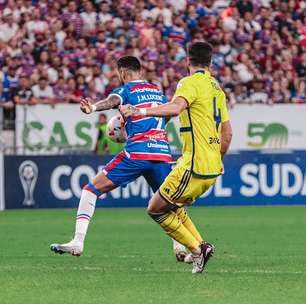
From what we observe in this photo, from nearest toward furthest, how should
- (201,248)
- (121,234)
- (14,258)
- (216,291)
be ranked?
(216,291) → (201,248) → (14,258) → (121,234)

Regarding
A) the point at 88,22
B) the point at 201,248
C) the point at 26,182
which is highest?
the point at 88,22

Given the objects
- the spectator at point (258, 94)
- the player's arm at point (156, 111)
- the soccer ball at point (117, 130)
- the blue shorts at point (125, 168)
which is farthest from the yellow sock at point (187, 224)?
the spectator at point (258, 94)

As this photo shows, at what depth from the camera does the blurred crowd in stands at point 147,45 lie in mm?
23688

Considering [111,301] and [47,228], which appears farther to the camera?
[47,228]

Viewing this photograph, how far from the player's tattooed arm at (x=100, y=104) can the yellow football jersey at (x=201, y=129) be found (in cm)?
91

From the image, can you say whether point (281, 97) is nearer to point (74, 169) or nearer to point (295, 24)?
point (295, 24)

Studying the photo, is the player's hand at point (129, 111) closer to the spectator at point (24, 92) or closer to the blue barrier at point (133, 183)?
the blue barrier at point (133, 183)

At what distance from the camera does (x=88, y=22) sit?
83.6ft

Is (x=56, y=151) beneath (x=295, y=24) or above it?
beneath

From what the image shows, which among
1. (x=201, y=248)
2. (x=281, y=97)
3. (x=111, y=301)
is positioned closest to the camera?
(x=111, y=301)

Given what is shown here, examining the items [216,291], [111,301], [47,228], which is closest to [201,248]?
[216,291]

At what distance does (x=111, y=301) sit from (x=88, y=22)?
18.0 meters

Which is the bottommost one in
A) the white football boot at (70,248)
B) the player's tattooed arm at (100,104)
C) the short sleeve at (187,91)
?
the white football boot at (70,248)

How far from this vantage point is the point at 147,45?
2534 cm
